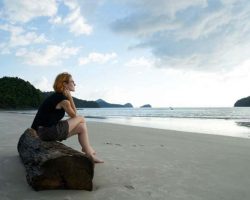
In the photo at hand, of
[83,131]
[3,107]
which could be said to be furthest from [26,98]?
[83,131]

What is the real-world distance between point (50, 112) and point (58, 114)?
0.14 metres

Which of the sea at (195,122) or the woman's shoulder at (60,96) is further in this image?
the sea at (195,122)

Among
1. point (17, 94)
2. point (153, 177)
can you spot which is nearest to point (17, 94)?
point (17, 94)

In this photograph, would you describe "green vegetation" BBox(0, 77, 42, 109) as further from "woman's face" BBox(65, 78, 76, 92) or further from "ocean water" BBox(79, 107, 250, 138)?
"woman's face" BBox(65, 78, 76, 92)

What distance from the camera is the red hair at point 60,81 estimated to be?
526 centimetres

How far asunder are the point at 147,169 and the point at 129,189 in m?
1.16

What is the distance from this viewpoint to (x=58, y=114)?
5.29 m

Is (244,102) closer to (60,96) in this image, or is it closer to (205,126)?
(205,126)

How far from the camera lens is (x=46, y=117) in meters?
5.25

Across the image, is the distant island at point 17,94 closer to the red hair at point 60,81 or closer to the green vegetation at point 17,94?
the green vegetation at point 17,94

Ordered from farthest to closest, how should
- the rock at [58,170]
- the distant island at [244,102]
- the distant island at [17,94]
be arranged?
the distant island at [244,102] → the distant island at [17,94] → the rock at [58,170]

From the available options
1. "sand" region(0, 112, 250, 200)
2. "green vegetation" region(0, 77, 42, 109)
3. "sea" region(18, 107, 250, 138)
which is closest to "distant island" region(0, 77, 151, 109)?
"green vegetation" region(0, 77, 42, 109)

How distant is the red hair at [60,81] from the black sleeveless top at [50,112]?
0.35 ft

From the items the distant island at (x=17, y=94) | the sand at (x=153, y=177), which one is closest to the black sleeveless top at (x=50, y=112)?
Answer: the sand at (x=153, y=177)
